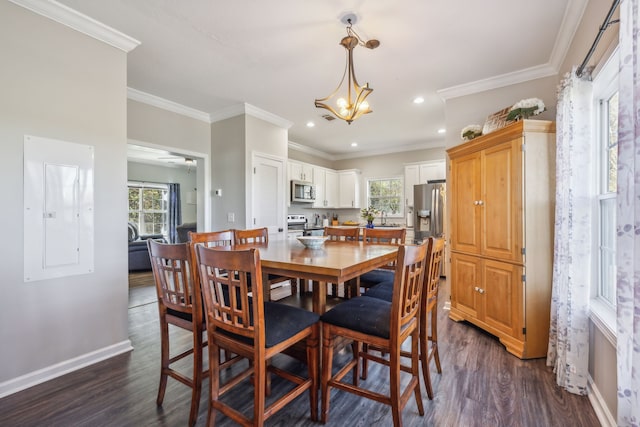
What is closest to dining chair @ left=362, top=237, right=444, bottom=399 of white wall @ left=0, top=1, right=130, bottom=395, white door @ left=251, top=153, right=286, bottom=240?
white wall @ left=0, top=1, right=130, bottom=395

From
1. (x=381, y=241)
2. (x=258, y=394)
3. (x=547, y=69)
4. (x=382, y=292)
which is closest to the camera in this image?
(x=258, y=394)

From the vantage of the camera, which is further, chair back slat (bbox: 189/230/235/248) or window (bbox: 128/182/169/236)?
window (bbox: 128/182/169/236)

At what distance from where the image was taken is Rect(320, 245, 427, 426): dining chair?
143cm

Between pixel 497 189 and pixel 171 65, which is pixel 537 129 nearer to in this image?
pixel 497 189

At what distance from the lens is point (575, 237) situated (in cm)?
195

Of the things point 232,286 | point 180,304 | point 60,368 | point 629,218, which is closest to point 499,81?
point 629,218

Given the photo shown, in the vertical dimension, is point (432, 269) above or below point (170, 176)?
below

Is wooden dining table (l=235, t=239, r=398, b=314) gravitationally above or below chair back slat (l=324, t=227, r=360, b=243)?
below

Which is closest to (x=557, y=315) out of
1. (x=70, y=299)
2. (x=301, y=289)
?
(x=301, y=289)

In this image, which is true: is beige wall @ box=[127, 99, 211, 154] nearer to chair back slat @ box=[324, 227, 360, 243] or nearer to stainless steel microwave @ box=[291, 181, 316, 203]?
stainless steel microwave @ box=[291, 181, 316, 203]

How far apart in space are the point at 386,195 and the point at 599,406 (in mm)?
5190

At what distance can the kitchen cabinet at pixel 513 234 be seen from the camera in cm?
238

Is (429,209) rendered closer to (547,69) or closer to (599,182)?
(547,69)

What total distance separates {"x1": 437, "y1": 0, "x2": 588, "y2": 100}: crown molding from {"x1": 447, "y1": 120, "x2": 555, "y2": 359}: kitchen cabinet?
0.73 meters
